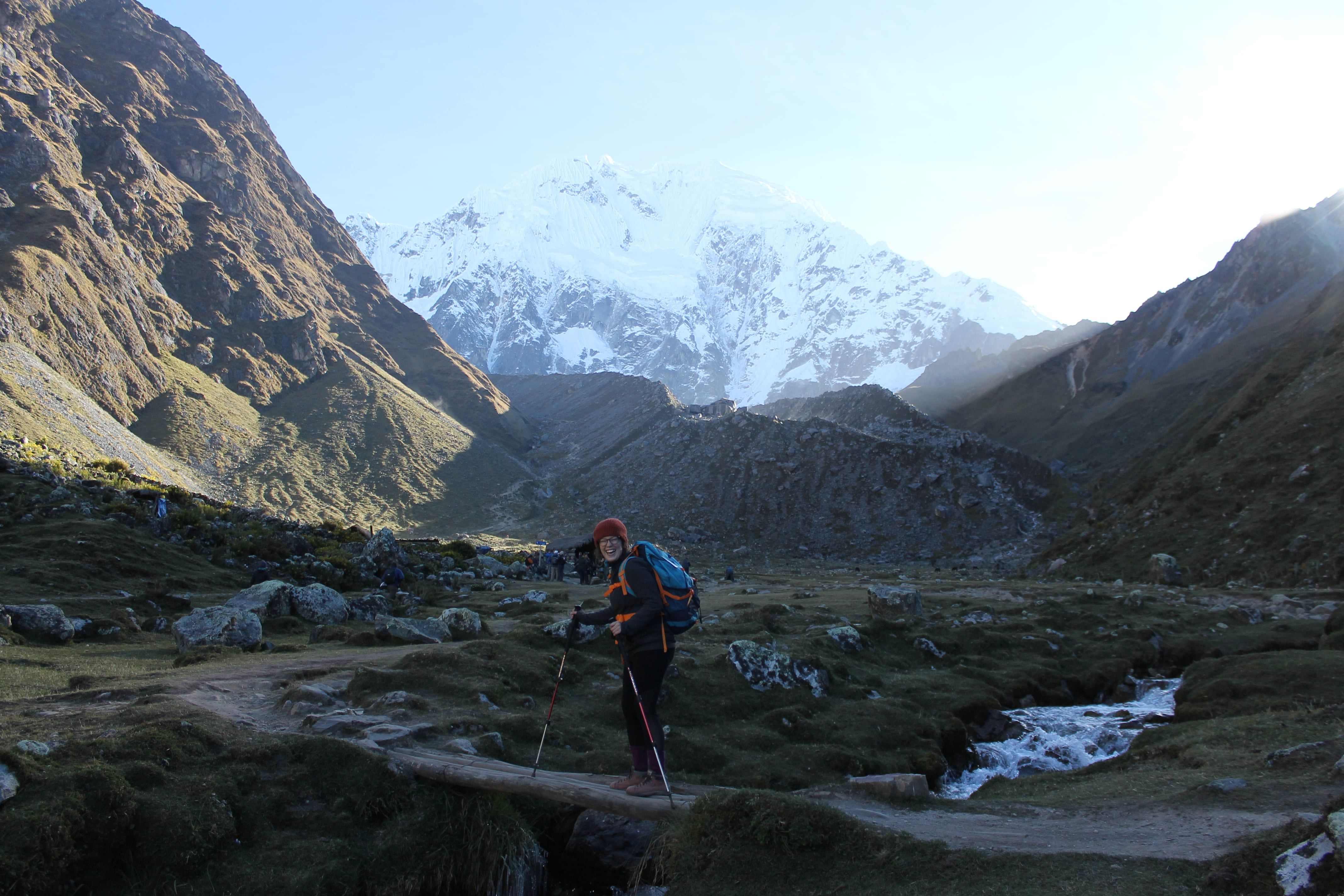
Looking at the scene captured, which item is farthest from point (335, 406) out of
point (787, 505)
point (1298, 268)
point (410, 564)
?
point (1298, 268)

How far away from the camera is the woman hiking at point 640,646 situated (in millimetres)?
9859

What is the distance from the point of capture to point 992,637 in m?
25.0

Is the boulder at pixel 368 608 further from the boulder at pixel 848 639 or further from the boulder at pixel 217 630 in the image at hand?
the boulder at pixel 848 639

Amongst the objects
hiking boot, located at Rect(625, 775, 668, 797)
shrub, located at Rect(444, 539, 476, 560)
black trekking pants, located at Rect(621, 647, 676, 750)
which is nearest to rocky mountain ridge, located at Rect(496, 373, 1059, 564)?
shrub, located at Rect(444, 539, 476, 560)

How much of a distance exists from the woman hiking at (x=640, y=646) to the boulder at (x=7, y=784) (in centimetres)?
681

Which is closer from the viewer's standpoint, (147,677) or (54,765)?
(54,765)

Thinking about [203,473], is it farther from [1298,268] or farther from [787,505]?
[1298,268]

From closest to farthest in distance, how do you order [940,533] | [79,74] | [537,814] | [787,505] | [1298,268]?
[537,814] → [940,533] → [787,505] → [1298,268] → [79,74]

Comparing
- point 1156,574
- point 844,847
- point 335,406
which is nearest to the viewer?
point 844,847

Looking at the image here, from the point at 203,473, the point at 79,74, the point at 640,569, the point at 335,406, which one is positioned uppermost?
the point at 79,74

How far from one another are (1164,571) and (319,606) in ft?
126

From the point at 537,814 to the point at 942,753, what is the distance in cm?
940

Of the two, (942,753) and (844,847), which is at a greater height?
(844,847)

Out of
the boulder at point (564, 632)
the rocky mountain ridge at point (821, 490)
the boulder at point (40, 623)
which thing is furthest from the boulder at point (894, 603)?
the rocky mountain ridge at point (821, 490)
